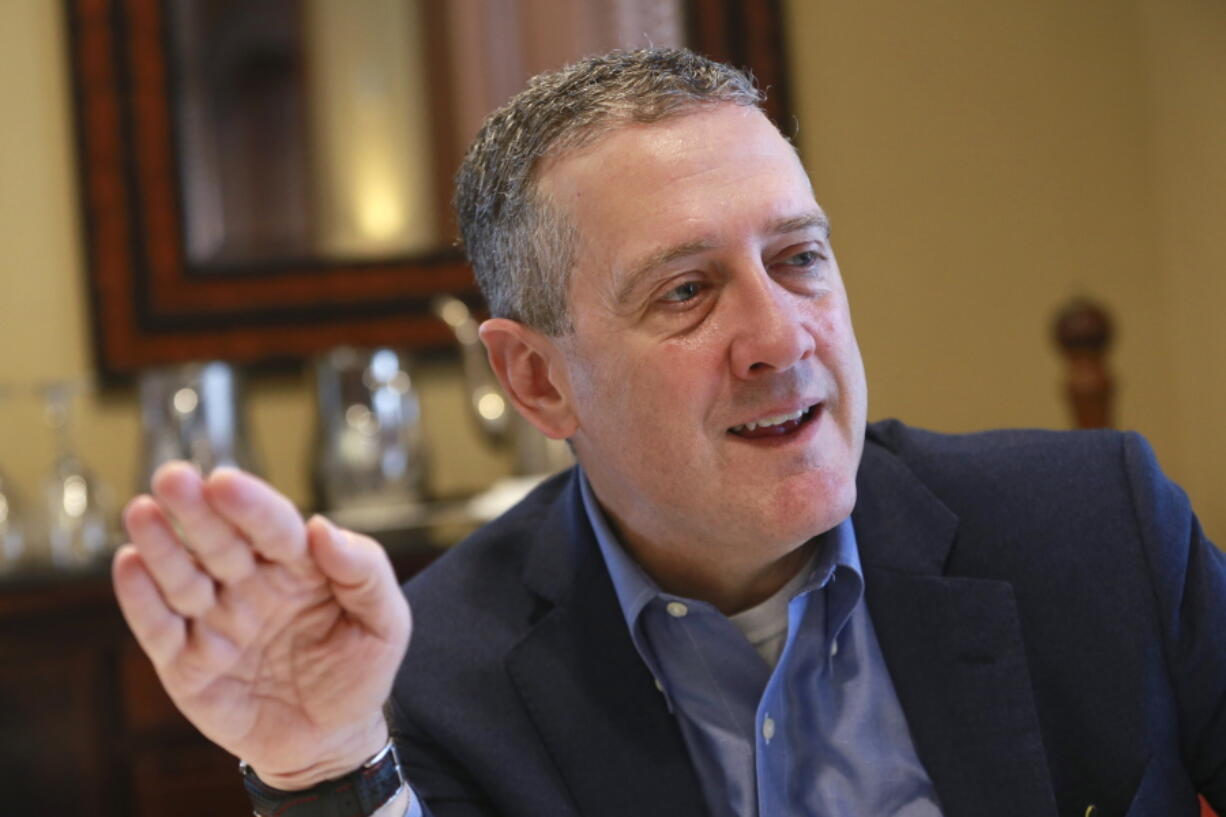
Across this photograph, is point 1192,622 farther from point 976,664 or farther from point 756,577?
point 756,577

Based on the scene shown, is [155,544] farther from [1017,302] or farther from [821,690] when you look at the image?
[1017,302]

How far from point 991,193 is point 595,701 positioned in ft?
7.22

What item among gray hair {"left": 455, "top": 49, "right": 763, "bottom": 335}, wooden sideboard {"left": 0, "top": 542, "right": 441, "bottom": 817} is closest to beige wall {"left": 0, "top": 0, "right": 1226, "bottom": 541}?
wooden sideboard {"left": 0, "top": 542, "right": 441, "bottom": 817}

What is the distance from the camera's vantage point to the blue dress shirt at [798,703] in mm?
1360

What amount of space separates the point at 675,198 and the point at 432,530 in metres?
1.59

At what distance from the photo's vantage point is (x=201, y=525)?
0.93 metres

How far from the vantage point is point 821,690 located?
1400mm

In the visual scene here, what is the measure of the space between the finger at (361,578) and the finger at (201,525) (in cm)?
5

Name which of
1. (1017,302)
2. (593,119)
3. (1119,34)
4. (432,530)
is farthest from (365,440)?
(1119,34)

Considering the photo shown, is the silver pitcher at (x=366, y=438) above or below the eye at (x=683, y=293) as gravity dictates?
below

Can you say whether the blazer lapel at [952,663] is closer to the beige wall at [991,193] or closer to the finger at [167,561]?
the finger at [167,561]

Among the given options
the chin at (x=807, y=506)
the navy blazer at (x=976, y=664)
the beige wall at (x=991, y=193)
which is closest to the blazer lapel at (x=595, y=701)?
the navy blazer at (x=976, y=664)

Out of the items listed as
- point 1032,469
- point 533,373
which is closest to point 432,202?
point 533,373

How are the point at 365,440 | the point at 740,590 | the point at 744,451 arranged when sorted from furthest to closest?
the point at 365,440 → the point at 740,590 → the point at 744,451
